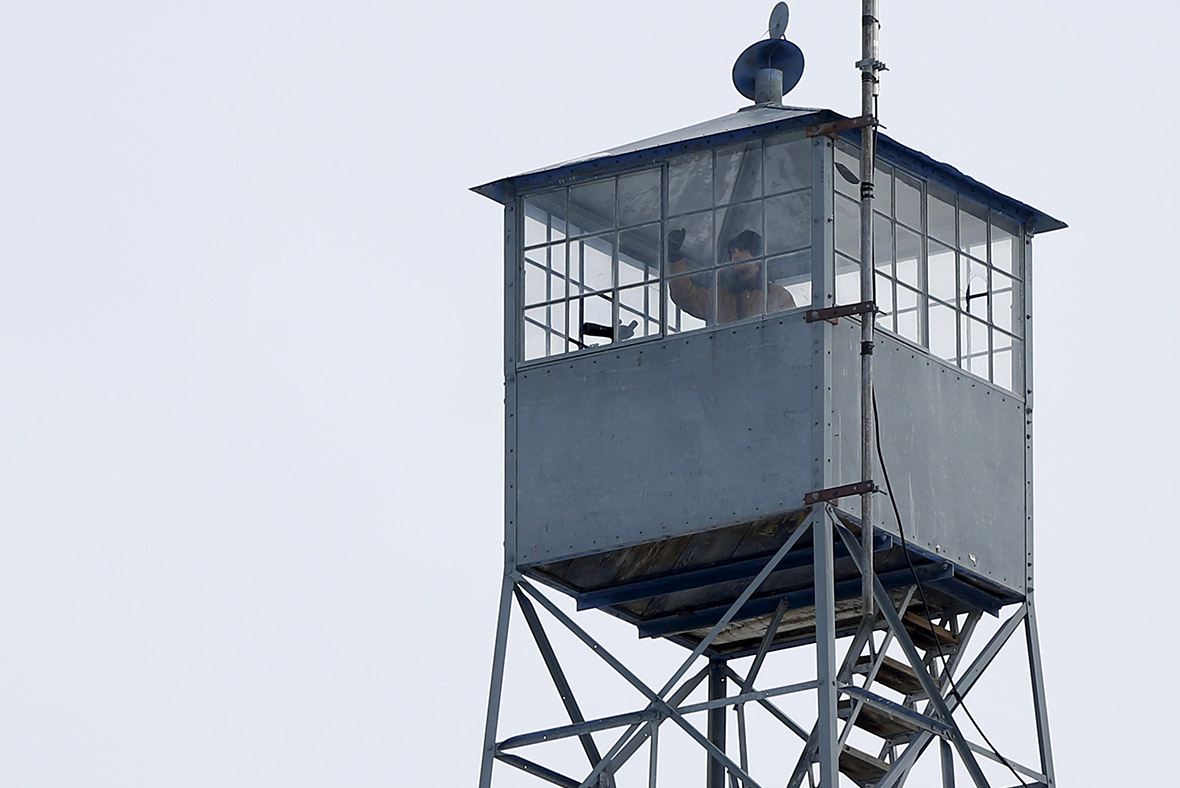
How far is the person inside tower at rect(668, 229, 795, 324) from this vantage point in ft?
116

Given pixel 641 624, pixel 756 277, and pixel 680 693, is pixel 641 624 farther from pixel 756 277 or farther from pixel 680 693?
pixel 756 277

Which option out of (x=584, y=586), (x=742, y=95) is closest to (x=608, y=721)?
(x=584, y=586)

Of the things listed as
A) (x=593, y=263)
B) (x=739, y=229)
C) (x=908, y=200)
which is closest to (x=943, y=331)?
(x=908, y=200)

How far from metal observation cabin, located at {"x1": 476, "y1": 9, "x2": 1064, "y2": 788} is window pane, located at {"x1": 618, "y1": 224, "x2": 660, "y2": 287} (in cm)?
2

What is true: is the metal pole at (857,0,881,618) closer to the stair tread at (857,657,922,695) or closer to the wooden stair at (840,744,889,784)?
the stair tread at (857,657,922,695)

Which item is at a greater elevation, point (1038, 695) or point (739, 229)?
point (739, 229)

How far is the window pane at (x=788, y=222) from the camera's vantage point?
35344mm

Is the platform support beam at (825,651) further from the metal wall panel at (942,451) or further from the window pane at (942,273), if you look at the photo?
the window pane at (942,273)

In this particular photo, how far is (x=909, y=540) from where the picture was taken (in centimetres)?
3516

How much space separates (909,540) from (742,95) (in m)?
5.44

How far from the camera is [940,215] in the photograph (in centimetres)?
3672

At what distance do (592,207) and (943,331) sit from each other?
140 inches

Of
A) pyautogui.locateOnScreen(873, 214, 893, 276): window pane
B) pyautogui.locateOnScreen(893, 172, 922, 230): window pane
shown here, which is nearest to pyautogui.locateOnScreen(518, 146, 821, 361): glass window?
pyautogui.locateOnScreen(873, 214, 893, 276): window pane

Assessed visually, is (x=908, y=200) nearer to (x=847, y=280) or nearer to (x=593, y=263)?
(x=847, y=280)
